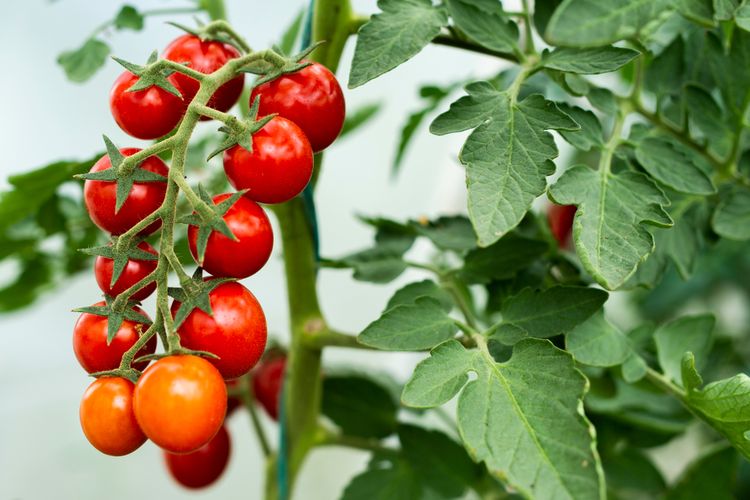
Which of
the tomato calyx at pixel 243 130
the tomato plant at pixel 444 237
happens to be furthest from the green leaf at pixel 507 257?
the tomato calyx at pixel 243 130

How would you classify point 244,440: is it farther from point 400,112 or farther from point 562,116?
point 562,116

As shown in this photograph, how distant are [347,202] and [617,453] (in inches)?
34.5

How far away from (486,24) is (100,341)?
263mm

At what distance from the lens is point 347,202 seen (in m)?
1.47

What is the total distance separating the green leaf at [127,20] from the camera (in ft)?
1.66

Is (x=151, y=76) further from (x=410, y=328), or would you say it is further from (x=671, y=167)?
(x=671, y=167)

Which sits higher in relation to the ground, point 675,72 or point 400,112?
point 675,72

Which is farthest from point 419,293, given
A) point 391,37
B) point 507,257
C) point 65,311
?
point 65,311

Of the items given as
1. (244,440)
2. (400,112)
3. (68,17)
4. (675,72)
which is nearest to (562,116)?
(675,72)

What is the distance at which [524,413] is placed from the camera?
1.07ft

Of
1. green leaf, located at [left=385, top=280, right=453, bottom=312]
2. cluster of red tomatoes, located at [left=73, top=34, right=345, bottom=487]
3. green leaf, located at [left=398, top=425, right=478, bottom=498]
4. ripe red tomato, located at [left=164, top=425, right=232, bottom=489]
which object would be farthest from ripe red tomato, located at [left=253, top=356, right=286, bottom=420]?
cluster of red tomatoes, located at [left=73, top=34, right=345, bottom=487]

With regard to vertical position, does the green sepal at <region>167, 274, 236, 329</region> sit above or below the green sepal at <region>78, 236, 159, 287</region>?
below

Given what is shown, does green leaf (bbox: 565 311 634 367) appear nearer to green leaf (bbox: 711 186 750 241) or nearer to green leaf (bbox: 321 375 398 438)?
green leaf (bbox: 711 186 750 241)

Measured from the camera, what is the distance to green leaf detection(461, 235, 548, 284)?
506 mm
